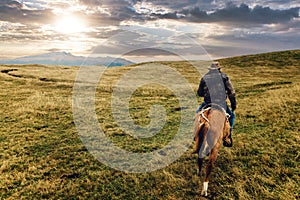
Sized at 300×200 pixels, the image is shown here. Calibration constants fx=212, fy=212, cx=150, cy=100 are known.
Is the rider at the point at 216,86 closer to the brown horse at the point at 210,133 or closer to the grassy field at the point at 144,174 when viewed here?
the brown horse at the point at 210,133

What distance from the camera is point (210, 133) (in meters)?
7.29

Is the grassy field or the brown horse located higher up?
the brown horse

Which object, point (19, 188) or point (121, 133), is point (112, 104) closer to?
point (121, 133)

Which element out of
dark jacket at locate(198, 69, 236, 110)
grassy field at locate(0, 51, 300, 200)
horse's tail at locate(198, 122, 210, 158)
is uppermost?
dark jacket at locate(198, 69, 236, 110)

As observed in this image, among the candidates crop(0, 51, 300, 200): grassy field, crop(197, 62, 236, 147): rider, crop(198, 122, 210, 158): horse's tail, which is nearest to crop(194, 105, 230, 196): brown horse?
crop(198, 122, 210, 158): horse's tail

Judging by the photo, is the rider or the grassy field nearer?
the grassy field

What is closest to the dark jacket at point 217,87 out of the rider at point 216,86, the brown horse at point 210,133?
the rider at point 216,86

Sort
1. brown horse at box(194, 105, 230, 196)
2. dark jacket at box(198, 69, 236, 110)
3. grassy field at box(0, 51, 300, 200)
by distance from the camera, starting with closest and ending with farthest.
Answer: brown horse at box(194, 105, 230, 196)
grassy field at box(0, 51, 300, 200)
dark jacket at box(198, 69, 236, 110)

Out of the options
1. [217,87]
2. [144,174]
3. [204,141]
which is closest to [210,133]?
[204,141]

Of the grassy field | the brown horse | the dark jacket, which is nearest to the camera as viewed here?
the brown horse

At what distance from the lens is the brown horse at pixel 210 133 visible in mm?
7219

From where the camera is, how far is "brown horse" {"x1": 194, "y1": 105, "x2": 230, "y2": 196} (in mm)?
7219

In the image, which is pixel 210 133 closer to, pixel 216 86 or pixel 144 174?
pixel 216 86

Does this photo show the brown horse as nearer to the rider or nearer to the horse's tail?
the horse's tail
